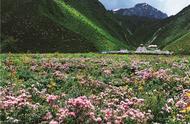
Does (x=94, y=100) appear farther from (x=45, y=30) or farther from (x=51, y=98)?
(x=45, y=30)

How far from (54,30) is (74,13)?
84.5ft

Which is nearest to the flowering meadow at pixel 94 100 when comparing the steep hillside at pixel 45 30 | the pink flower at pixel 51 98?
the pink flower at pixel 51 98

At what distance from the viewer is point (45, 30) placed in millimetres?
128750

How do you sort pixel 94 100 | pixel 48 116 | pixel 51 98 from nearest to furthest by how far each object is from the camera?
1. pixel 48 116
2. pixel 51 98
3. pixel 94 100

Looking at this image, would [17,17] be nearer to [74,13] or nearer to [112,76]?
[74,13]

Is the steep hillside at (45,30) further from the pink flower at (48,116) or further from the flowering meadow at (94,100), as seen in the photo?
the pink flower at (48,116)

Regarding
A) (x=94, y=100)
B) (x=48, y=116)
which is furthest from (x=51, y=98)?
(x=94, y=100)

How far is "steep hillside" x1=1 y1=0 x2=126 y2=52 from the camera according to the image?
119438 millimetres

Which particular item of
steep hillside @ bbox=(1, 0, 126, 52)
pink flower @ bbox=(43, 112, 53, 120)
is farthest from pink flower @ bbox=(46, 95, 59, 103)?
steep hillside @ bbox=(1, 0, 126, 52)

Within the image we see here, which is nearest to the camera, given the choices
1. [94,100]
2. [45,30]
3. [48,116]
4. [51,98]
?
[48,116]

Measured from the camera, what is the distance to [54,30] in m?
130

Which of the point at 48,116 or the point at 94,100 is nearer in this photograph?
the point at 48,116

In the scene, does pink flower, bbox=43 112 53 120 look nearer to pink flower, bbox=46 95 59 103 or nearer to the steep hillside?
pink flower, bbox=46 95 59 103

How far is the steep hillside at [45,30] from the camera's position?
11944 cm
